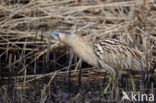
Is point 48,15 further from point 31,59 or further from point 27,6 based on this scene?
point 31,59

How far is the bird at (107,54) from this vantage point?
12.8 feet

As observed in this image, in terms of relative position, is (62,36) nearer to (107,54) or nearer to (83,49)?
(83,49)

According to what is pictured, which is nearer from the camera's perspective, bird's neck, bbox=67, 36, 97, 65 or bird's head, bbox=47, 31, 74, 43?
bird's head, bbox=47, 31, 74, 43

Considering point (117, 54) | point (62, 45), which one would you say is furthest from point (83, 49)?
point (62, 45)

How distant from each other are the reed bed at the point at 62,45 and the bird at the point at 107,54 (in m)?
0.13

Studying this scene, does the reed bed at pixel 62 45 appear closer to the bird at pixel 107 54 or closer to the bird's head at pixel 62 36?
the bird at pixel 107 54

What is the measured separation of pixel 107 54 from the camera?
12.8 ft

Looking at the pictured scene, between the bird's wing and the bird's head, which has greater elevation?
the bird's head

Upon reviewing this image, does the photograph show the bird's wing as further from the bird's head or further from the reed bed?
the bird's head

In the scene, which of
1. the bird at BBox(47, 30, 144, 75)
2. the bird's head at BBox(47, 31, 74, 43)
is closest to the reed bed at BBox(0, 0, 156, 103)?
the bird at BBox(47, 30, 144, 75)

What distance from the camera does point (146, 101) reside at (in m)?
3.31

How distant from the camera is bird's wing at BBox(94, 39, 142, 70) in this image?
12.8ft

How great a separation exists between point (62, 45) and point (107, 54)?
1.23 metres

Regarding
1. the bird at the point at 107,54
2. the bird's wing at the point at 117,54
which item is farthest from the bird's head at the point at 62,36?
the bird's wing at the point at 117,54
